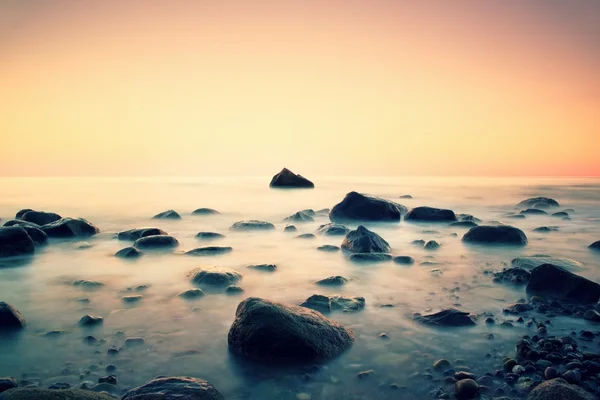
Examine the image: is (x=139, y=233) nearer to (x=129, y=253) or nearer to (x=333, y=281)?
(x=129, y=253)

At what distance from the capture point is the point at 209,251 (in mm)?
8781

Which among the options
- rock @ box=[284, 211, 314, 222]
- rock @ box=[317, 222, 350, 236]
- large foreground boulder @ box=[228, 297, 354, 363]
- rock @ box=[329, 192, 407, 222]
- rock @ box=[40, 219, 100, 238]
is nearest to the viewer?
large foreground boulder @ box=[228, 297, 354, 363]

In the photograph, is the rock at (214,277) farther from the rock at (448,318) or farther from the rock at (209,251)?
the rock at (448,318)

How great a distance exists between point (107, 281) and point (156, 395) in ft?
13.5

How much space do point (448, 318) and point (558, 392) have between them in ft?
5.57

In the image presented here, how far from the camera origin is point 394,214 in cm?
1390

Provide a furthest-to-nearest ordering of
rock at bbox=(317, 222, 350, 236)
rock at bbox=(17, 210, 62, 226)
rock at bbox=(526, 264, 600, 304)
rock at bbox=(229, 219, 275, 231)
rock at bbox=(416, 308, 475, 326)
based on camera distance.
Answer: rock at bbox=(229, 219, 275, 231), rock at bbox=(17, 210, 62, 226), rock at bbox=(317, 222, 350, 236), rock at bbox=(526, 264, 600, 304), rock at bbox=(416, 308, 475, 326)

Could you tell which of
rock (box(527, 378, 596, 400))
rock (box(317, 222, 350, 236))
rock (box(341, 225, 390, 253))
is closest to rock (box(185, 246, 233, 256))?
rock (box(341, 225, 390, 253))

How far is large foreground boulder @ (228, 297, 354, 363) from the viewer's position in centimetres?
379

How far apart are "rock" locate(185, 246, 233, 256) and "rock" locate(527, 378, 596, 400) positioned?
6.50 m

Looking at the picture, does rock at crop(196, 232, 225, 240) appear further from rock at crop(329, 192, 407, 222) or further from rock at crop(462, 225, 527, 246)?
rock at crop(462, 225, 527, 246)

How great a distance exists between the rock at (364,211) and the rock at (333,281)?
294 inches

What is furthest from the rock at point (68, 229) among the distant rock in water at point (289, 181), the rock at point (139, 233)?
the distant rock in water at point (289, 181)

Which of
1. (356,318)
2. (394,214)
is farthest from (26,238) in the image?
(394,214)
